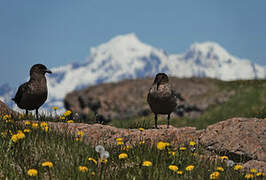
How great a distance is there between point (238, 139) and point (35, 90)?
16.7 feet

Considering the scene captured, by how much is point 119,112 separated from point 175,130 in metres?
20.1

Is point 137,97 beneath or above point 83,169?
→ above

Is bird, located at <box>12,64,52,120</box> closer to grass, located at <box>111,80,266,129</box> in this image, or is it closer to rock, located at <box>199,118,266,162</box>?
rock, located at <box>199,118,266,162</box>

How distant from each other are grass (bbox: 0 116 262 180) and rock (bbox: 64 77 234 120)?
20187 millimetres

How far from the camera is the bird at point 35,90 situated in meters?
8.85

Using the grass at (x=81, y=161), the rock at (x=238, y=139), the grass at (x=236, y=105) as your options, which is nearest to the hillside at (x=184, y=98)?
the grass at (x=236, y=105)

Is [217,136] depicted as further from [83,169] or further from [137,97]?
[137,97]

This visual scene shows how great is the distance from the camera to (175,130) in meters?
7.71

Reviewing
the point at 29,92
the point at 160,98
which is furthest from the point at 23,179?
the point at 160,98

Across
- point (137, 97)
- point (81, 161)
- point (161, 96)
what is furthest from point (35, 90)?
point (137, 97)

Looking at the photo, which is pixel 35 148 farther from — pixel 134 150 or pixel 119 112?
pixel 119 112

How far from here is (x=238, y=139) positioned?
7.09 m

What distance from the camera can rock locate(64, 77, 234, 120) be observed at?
85.4 feet

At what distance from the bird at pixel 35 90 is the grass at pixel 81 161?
2.73 metres
